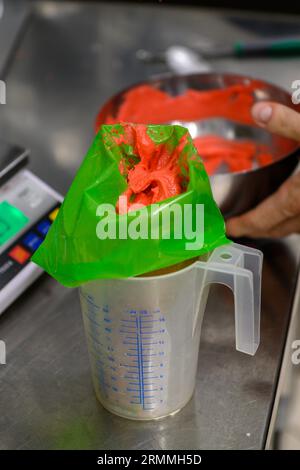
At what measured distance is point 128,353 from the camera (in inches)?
22.7

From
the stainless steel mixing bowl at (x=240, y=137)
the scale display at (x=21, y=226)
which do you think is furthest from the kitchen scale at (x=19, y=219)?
the stainless steel mixing bowl at (x=240, y=137)

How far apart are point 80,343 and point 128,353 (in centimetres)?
16

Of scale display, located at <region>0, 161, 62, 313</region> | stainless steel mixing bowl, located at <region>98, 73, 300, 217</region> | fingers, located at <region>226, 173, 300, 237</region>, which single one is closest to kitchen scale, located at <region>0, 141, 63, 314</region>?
scale display, located at <region>0, 161, 62, 313</region>

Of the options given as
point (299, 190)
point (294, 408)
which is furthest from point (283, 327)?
point (294, 408)

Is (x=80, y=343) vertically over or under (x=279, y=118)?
under

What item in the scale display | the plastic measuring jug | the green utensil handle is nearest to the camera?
the plastic measuring jug

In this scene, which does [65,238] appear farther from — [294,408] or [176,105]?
[294,408]

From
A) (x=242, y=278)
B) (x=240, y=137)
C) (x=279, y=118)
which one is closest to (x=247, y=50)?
(x=240, y=137)

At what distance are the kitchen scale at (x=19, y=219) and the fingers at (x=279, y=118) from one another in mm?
262

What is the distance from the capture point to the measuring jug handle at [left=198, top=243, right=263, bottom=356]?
0.55 m

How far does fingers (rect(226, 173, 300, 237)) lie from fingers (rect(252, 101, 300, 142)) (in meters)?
0.05

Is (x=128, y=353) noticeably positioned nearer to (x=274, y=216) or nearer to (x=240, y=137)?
(x=274, y=216)

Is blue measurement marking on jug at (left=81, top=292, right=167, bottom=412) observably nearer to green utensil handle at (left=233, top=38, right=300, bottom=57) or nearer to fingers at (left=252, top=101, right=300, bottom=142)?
fingers at (left=252, top=101, right=300, bottom=142)

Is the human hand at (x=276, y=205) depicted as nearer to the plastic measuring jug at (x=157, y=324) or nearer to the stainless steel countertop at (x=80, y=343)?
the stainless steel countertop at (x=80, y=343)
